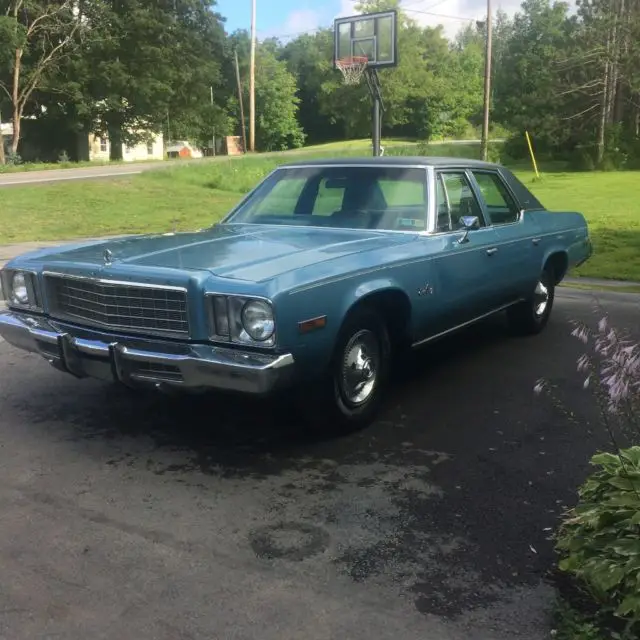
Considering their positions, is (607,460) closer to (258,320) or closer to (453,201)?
(258,320)

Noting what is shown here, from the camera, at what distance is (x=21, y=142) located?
158 feet

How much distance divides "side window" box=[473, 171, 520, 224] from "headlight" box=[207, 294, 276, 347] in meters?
2.84

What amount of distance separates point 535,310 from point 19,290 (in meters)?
4.34

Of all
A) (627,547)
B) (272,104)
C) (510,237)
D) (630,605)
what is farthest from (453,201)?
(272,104)

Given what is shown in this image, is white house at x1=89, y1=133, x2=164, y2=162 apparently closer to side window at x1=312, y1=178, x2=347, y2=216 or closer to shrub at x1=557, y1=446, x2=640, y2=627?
side window at x1=312, y1=178, x2=347, y2=216

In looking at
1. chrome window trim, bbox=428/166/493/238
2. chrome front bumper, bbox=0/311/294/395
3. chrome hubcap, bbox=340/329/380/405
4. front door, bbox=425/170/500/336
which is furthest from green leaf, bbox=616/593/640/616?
chrome window trim, bbox=428/166/493/238

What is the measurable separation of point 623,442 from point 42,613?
3.26 m

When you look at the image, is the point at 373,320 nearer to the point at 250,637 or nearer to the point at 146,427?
the point at 146,427

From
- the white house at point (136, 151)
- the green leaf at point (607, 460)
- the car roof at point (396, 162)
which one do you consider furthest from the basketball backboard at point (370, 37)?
the white house at point (136, 151)

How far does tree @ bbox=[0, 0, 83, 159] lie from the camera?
126 feet

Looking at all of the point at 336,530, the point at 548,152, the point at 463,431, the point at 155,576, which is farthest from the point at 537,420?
the point at 548,152

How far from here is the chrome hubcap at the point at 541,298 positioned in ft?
22.8

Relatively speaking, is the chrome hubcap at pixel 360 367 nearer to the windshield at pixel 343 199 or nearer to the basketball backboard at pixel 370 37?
the windshield at pixel 343 199

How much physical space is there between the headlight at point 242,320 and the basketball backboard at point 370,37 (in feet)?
50.3
